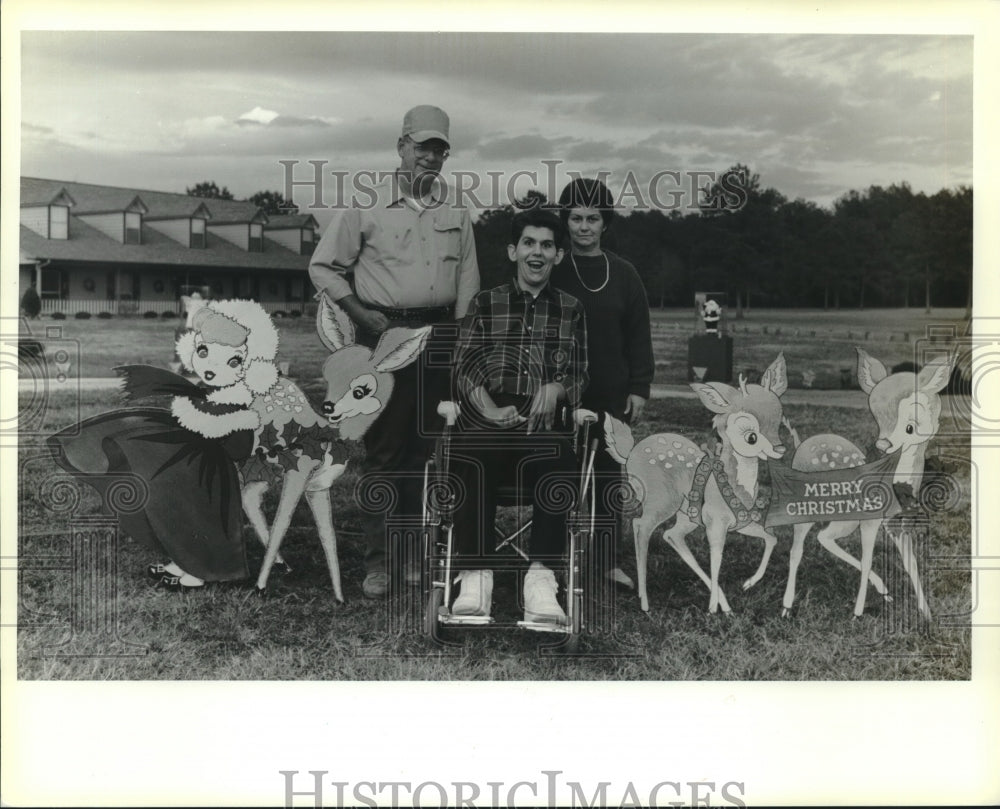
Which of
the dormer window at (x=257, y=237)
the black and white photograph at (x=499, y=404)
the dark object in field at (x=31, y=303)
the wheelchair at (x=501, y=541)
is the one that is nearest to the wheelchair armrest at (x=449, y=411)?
the wheelchair at (x=501, y=541)

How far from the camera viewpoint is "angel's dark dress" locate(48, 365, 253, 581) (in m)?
5.11

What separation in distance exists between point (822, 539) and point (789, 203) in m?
1.30

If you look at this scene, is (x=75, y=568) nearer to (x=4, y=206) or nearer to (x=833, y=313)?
(x=4, y=206)

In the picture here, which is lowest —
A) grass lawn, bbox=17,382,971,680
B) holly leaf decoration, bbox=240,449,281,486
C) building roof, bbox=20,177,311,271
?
grass lawn, bbox=17,382,971,680

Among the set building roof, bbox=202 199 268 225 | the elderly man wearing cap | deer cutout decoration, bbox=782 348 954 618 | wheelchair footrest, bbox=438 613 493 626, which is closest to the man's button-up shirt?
the elderly man wearing cap

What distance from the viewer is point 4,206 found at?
5016mm

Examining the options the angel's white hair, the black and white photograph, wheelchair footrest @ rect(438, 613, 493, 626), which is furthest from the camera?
the angel's white hair

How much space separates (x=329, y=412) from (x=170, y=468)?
2.11 feet

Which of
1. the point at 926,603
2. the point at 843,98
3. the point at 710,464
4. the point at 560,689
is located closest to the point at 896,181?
the point at 843,98

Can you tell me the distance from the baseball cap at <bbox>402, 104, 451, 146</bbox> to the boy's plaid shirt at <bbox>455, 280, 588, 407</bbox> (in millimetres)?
621

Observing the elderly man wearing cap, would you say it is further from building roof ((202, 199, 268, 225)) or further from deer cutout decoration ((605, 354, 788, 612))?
deer cutout decoration ((605, 354, 788, 612))

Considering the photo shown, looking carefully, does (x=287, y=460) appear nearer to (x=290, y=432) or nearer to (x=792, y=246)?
(x=290, y=432)

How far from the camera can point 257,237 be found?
5051mm

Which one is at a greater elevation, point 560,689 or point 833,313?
point 833,313
